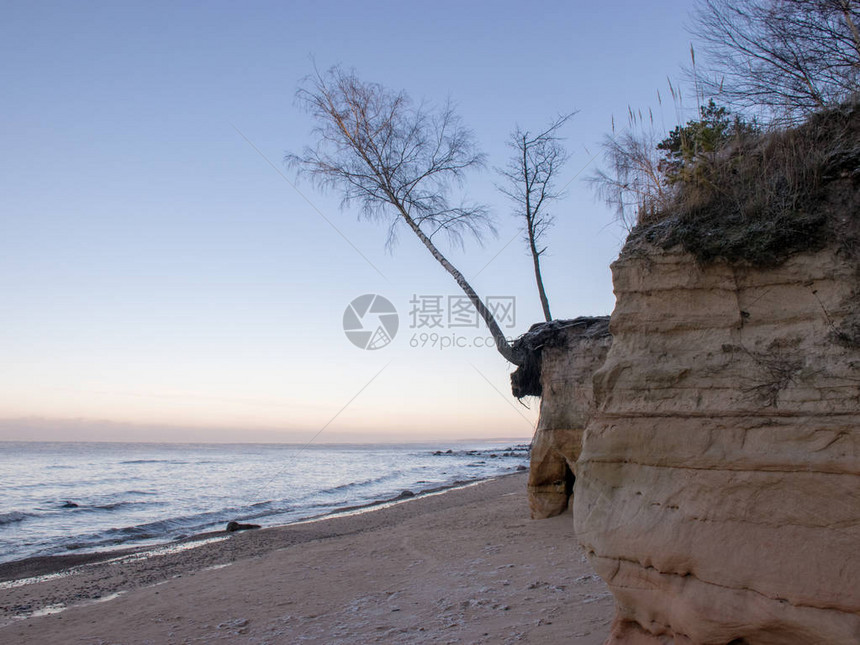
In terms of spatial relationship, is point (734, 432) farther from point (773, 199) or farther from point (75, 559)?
point (75, 559)

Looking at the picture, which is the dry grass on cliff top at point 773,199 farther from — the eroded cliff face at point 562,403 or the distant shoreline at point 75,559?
the distant shoreline at point 75,559

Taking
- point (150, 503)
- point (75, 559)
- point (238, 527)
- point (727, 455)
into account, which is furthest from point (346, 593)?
point (150, 503)

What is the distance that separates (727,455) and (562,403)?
22.1 feet

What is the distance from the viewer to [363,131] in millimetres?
13867

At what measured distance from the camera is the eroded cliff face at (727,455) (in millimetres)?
2896

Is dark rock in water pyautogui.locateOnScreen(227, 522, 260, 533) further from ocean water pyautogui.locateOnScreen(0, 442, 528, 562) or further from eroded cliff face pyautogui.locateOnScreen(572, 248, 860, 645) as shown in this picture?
eroded cliff face pyautogui.locateOnScreen(572, 248, 860, 645)

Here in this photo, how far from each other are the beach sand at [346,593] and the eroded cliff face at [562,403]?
0.55 m

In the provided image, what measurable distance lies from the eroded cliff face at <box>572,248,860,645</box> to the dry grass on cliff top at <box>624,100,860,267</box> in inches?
4.2

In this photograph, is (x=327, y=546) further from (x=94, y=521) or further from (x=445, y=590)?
(x=94, y=521)

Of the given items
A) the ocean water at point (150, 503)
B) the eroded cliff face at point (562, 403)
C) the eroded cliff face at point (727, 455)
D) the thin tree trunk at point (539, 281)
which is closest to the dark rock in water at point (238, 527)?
the ocean water at point (150, 503)

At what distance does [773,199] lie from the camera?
11.4ft

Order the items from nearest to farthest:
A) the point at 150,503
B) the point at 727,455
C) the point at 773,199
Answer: the point at 727,455 → the point at 773,199 → the point at 150,503

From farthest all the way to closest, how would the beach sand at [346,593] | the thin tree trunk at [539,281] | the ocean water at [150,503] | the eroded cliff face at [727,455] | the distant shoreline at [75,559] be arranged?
the ocean water at [150,503] < the thin tree trunk at [539,281] < the distant shoreline at [75,559] < the beach sand at [346,593] < the eroded cliff face at [727,455]

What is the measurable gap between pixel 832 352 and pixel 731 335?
52 cm
